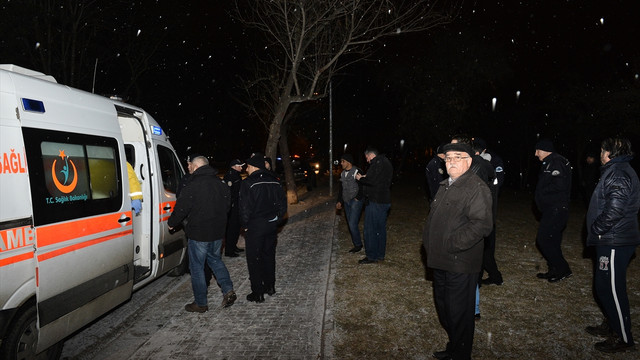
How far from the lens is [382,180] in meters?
7.23

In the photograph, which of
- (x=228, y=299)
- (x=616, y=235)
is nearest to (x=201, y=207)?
(x=228, y=299)

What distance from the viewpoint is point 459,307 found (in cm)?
369

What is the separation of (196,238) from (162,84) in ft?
66.8

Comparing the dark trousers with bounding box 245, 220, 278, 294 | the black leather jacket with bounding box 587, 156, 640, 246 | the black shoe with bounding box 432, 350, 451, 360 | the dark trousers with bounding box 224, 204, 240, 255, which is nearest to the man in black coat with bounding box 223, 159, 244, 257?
the dark trousers with bounding box 224, 204, 240, 255

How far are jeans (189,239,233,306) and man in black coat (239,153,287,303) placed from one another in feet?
1.29

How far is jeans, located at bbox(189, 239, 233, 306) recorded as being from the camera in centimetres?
532

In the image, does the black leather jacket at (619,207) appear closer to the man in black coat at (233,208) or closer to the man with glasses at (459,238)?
the man with glasses at (459,238)

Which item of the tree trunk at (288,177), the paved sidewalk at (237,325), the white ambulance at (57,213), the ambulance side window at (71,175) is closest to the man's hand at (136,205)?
the white ambulance at (57,213)

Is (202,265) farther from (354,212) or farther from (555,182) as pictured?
(555,182)

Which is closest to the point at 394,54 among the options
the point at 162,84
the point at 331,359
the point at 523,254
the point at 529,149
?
the point at 162,84

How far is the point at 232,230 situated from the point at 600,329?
5.97 m

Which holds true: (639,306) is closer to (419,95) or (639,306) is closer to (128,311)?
(128,311)

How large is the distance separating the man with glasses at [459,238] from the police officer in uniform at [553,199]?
309 centimetres

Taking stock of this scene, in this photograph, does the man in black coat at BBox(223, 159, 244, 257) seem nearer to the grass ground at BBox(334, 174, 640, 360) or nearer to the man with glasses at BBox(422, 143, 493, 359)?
the grass ground at BBox(334, 174, 640, 360)
